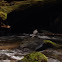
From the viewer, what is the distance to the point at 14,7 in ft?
93.6

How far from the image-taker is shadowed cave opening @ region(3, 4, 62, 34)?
28.8 metres

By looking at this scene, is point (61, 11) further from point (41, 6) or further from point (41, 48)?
point (41, 48)

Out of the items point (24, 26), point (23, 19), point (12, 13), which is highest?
point (12, 13)

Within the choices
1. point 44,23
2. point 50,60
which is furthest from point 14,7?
point 50,60

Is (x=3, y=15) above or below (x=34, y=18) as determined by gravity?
above

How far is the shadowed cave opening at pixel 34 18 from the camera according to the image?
1133 inches

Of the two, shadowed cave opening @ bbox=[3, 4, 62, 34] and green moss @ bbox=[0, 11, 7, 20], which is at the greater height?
green moss @ bbox=[0, 11, 7, 20]

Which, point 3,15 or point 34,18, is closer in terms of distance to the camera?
point 3,15

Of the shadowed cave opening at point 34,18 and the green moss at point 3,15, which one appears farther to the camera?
the shadowed cave opening at point 34,18

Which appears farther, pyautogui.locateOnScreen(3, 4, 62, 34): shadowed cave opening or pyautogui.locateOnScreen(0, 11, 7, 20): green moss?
pyautogui.locateOnScreen(3, 4, 62, 34): shadowed cave opening

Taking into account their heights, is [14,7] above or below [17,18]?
above

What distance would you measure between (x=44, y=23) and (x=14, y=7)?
9.72m

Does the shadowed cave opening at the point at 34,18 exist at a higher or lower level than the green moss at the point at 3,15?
lower

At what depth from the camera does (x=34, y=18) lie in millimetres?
34031
